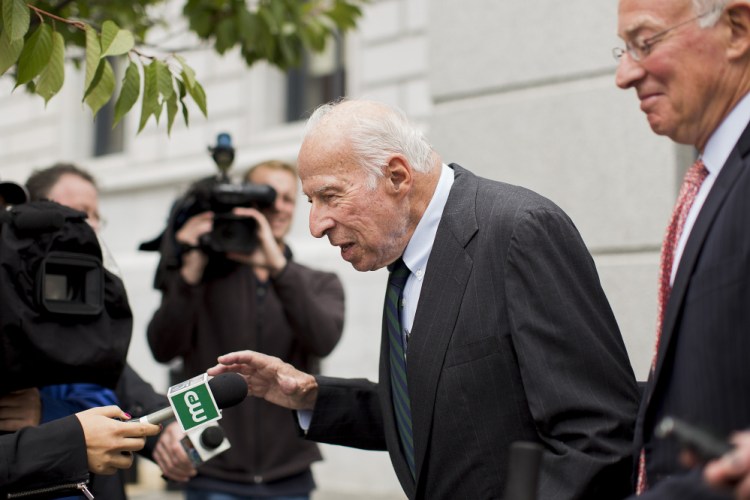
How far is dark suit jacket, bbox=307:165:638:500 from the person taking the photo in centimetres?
229

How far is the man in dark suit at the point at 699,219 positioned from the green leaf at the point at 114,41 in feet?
4.40

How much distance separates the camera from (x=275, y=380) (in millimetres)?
3053

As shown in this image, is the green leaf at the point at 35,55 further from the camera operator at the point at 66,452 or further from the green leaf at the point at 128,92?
the camera operator at the point at 66,452

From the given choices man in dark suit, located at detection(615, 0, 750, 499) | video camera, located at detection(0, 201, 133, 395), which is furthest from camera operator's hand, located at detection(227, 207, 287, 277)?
man in dark suit, located at detection(615, 0, 750, 499)

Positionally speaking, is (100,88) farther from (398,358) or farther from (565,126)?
(565,126)

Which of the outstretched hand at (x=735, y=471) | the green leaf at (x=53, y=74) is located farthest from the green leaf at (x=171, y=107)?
the outstretched hand at (x=735, y=471)

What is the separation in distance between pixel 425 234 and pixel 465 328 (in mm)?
389

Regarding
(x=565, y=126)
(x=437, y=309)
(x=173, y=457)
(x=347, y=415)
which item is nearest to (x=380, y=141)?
(x=437, y=309)

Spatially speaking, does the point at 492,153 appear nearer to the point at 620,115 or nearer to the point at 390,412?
the point at 620,115

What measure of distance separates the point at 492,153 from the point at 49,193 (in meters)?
2.09

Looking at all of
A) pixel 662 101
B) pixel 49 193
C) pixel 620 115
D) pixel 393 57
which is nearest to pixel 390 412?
pixel 662 101

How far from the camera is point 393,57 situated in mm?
8797

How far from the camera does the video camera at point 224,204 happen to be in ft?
14.1

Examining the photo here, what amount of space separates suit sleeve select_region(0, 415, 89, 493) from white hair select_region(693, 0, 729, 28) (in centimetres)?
174
